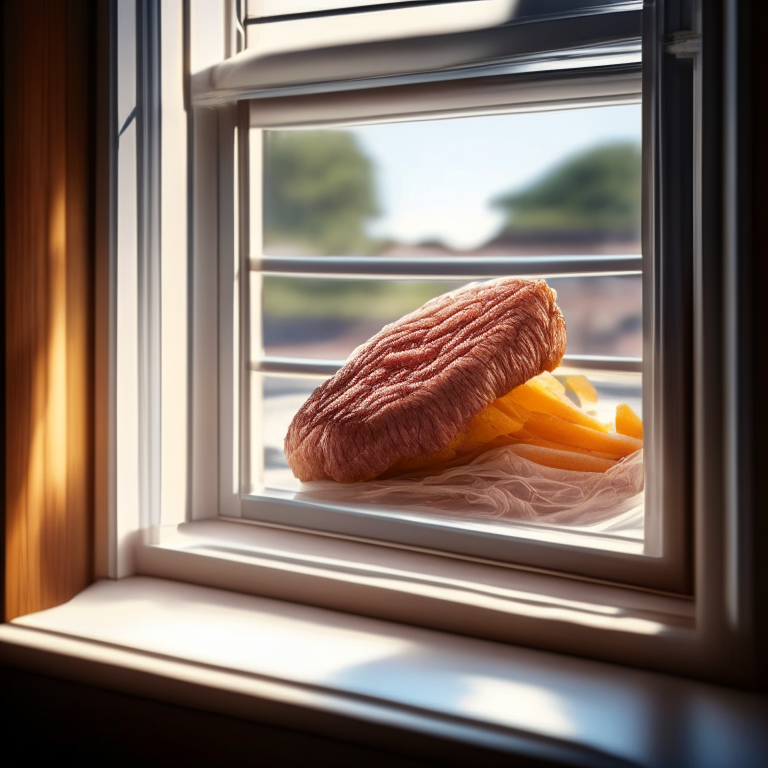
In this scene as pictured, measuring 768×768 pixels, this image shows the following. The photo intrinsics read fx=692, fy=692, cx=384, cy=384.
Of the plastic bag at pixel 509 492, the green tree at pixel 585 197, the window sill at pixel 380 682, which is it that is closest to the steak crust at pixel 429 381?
the plastic bag at pixel 509 492

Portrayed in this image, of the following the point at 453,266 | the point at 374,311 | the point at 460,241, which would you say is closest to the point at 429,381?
the point at 453,266

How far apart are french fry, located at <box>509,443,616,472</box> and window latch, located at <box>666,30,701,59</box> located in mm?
547

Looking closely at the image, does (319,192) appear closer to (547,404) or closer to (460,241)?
(460,241)

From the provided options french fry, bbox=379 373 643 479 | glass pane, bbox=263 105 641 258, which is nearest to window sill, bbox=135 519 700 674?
french fry, bbox=379 373 643 479

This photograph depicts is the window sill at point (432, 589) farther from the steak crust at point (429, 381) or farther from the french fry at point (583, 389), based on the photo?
the french fry at point (583, 389)

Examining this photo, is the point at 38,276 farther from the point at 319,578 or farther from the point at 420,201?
the point at 420,201

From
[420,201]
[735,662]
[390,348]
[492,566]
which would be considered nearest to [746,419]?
[735,662]

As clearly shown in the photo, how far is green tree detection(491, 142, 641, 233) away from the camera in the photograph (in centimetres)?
100

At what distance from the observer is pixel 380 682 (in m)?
0.65

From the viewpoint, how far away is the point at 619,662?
26.4 inches

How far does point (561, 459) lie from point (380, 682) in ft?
1.63

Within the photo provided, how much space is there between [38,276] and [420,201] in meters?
0.72

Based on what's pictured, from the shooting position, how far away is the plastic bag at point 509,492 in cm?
90

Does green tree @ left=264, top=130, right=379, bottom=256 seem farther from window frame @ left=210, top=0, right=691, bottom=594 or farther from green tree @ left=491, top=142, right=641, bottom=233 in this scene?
green tree @ left=491, top=142, right=641, bottom=233
